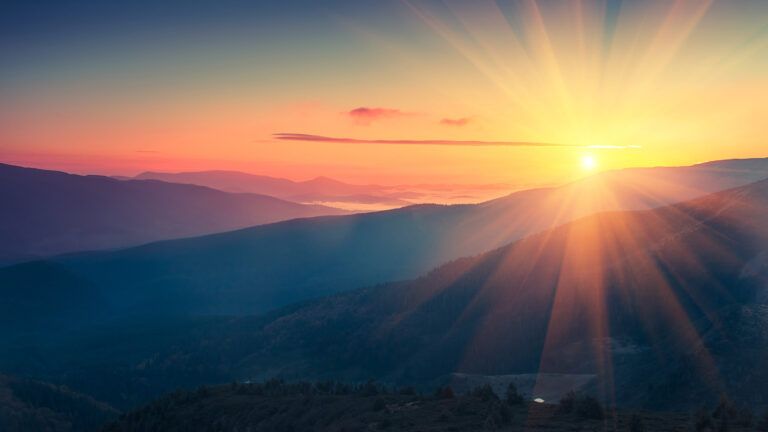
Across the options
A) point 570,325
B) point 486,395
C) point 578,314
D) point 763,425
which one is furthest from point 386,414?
point 578,314

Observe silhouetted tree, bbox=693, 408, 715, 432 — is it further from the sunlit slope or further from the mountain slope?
the sunlit slope

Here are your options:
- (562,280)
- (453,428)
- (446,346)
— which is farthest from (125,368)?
(453,428)

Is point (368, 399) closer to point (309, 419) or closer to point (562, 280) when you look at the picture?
point (309, 419)

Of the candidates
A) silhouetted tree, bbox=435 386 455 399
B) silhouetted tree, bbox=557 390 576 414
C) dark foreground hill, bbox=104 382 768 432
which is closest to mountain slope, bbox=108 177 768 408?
silhouetted tree, bbox=435 386 455 399

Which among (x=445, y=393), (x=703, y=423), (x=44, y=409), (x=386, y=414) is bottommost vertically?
(x=44, y=409)

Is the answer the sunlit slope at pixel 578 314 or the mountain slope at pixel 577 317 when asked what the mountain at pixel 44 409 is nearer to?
the mountain slope at pixel 577 317

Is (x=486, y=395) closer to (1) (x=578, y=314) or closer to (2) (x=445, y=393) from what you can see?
(2) (x=445, y=393)
